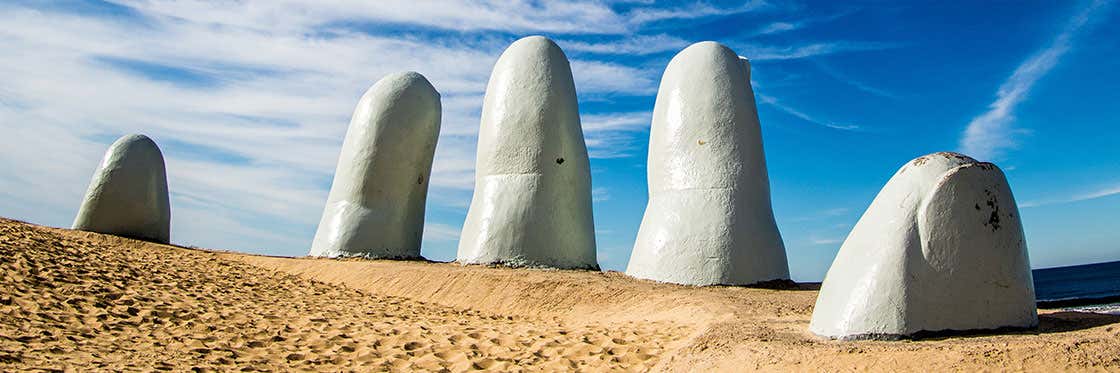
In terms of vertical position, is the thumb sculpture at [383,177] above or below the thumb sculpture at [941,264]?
above

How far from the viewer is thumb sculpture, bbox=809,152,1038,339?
5.28m

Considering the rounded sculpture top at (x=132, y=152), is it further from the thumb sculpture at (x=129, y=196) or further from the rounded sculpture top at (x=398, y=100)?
the rounded sculpture top at (x=398, y=100)

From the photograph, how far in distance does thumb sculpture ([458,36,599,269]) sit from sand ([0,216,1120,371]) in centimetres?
79

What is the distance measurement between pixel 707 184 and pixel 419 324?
4.13 metres

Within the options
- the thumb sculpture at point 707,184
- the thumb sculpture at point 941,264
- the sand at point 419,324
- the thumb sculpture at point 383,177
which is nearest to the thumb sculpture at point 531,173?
the sand at point 419,324

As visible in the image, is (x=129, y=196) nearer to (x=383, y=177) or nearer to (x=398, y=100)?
(x=383, y=177)

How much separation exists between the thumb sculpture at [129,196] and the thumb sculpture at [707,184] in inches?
368

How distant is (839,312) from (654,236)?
183 inches

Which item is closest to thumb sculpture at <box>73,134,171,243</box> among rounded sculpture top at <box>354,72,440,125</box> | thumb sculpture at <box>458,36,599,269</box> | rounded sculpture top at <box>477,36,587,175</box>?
rounded sculpture top at <box>354,72,440,125</box>

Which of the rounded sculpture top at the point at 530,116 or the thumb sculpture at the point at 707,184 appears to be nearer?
the thumb sculpture at the point at 707,184

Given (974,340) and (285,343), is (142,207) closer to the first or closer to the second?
(285,343)

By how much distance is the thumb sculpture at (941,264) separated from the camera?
5.28m

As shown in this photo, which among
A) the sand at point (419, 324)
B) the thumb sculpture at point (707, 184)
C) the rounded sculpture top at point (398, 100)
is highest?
the rounded sculpture top at point (398, 100)

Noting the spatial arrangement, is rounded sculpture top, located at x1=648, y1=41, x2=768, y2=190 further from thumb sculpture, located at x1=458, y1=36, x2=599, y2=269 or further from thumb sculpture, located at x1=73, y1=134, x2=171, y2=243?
thumb sculpture, located at x1=73, y1=134, x2=171, y2=243
